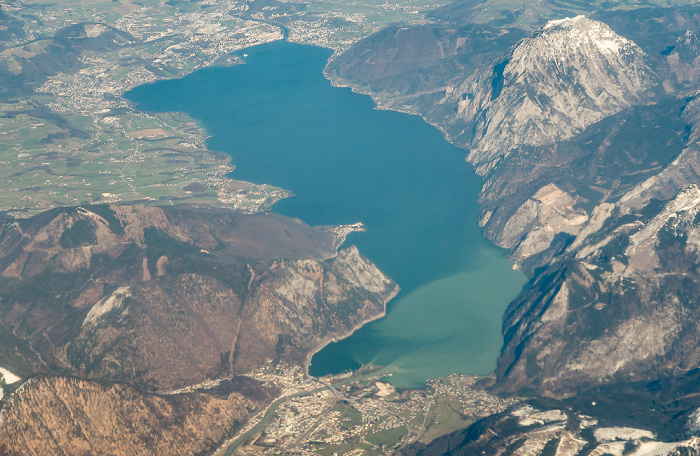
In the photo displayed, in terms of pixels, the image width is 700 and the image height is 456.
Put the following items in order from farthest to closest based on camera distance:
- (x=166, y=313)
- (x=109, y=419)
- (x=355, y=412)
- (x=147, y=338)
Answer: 1. (x=166, y=313)
2. (x=147, y=338)
3. (x=355, y=412)
4. (x=109, y=419)

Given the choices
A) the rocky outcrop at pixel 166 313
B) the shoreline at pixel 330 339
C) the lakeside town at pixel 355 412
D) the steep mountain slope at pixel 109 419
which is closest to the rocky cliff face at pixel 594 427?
the lakeside town at pixel 355 412

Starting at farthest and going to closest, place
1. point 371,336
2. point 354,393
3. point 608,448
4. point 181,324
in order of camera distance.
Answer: point 371,336 → point 181,324 → point 354,393 → point 608,448

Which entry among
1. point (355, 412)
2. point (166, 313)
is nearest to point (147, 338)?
point (166, 313)

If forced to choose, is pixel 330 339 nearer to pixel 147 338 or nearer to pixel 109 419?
pixel 147 338

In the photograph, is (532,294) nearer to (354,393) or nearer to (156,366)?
(354,393)

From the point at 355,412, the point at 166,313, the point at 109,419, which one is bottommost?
the point at 355,412

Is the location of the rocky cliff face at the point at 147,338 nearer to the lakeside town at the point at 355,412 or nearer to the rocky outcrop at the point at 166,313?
the rocky outcrop at the point at 166,313

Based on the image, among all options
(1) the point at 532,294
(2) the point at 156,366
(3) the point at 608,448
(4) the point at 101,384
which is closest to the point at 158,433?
(4) the point at 101,384

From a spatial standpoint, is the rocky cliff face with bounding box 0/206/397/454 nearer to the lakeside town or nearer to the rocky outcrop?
the rocky outcrop

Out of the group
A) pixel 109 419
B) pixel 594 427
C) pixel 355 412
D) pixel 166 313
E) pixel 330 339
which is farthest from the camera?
pixel 330 339
